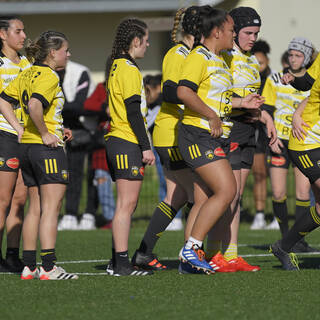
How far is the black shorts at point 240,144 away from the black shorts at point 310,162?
2.32 feet

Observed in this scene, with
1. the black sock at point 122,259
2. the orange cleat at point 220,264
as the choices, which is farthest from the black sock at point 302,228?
the black sock at point 122,259

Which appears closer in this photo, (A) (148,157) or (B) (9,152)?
(A) (148,157)

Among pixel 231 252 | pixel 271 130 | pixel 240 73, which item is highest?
pixel 240 73

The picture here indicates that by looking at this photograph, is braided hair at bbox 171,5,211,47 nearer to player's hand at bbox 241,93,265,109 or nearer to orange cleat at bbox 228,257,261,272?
player's hand at bbox 241,93,265,109

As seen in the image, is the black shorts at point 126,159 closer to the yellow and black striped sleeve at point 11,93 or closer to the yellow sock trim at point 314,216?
the yellow and black striped sleeve at point 11,93

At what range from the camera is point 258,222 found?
12742 mm

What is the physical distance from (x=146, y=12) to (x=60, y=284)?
1558cm

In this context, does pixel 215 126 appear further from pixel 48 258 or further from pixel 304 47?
pixel 304 47

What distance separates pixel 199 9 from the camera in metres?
7.16

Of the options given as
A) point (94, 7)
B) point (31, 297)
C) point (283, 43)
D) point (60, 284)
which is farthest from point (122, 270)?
point (94, 7)

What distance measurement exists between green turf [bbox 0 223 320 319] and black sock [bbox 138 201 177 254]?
1.19 ft

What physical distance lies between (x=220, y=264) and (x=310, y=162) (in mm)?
1210

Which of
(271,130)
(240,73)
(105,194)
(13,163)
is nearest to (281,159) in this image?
(271,130)

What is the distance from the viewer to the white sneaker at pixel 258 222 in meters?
12.7
